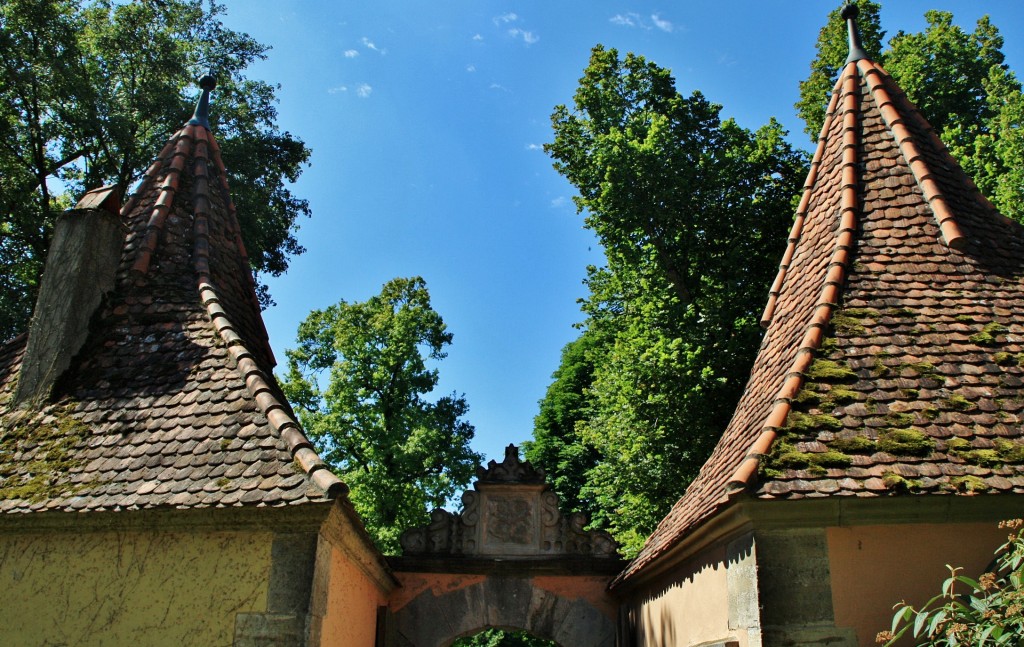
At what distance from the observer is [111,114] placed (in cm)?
1354

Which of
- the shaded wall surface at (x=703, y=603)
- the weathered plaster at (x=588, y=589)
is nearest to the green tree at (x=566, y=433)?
the weathered plaster at (x=588, y=589)

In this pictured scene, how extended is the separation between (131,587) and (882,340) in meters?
5.29

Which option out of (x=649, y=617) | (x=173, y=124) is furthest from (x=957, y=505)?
(x=173, y=124)

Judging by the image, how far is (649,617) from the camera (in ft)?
26.5

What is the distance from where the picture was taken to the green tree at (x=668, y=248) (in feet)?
43.2

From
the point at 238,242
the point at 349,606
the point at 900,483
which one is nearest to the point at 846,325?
the point at 900,483

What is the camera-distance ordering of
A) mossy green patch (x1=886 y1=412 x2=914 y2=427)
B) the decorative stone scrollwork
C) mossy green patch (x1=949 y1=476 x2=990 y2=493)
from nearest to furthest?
mossy green patch (x1=949 y1=476 x2=990 y2=493), mossy green patch (x1=886 y1=412 x2=914 y2=427), the decorative stone scrollwork

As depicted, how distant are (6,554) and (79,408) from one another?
1193 millimetres

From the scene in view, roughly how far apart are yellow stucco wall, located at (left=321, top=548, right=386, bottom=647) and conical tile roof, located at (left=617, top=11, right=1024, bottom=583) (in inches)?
96.0

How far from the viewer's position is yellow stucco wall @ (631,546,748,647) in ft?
18.7

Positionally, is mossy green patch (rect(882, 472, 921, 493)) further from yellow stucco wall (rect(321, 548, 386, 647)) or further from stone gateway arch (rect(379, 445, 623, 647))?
stone gateway arch (rect(379, 445, 623, 647))

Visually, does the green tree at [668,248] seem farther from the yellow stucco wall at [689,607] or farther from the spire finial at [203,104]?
the spire finial at [203,104]

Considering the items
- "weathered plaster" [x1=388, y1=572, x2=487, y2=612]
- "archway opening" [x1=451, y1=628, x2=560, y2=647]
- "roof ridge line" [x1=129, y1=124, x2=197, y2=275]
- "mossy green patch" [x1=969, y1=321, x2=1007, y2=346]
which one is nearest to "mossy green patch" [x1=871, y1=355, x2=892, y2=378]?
"mossy green patch" [x1=969, y1=321, x2=1007, y2=346]

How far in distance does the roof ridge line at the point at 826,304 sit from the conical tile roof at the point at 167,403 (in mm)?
2502
